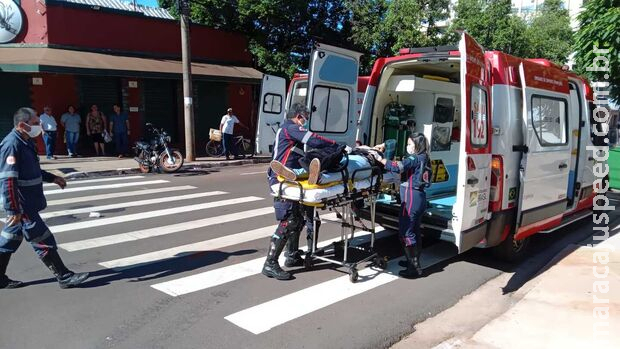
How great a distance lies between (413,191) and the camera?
17.6 ft

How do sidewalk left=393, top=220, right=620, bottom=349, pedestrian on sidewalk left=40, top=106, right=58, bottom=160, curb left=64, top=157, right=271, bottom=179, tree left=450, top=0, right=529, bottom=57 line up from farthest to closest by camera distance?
tree left=450, top=0, right=529, bottom=57, pedestrian on sidewalk left=40, top=106, right=58, bottom=160, curb left=64, top=157, right=271, bottom=179, sidewalk left=393, top=220, right=620, bottom=349

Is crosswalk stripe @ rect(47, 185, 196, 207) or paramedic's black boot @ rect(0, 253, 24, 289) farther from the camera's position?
crosswalk stripe @ rect(47, 185, 196, 207)

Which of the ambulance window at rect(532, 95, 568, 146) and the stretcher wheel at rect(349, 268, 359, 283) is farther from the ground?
the ambulance window at rect(532, 95, 568, 146)

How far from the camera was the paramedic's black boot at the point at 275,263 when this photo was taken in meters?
5.29

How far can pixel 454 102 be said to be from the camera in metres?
8.59

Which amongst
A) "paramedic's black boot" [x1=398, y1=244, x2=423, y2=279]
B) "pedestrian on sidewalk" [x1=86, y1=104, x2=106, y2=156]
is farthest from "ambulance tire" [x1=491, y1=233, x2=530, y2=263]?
"pedestrian on sidewalk" [x1=86, y1=104, x2=106, y2=156]

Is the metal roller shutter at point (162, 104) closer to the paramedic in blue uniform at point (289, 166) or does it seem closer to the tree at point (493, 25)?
the tree at point (493, 25)

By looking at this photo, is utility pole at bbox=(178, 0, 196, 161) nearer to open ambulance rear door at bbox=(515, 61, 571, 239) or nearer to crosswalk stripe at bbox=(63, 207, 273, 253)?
crosswalk stripe at bbox=(63, 207, 273, 253)

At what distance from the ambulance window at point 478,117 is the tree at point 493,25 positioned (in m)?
16.4

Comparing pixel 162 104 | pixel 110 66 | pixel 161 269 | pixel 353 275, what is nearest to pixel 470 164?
pixel 353 275

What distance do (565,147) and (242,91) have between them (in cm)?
1734

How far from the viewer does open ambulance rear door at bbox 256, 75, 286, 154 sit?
496 inches

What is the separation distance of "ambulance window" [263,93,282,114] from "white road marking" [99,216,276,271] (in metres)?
5.66

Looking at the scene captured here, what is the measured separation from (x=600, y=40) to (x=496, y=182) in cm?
457
